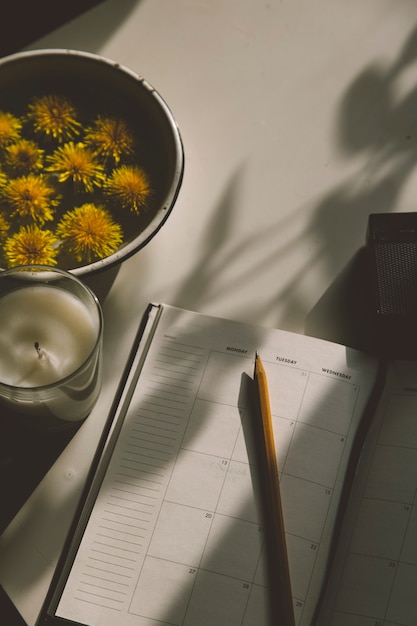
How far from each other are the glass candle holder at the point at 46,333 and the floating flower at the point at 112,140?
183 mm

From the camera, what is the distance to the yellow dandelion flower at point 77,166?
2.54 ft

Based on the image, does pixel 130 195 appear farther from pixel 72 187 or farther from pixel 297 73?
pixel 297 73

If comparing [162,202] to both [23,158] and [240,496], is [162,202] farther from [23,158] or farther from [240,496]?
[240,496]

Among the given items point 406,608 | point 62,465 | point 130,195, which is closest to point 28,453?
point 62,465

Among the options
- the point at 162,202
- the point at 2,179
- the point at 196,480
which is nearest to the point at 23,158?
the point at 2,179

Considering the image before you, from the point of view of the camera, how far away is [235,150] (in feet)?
2.82

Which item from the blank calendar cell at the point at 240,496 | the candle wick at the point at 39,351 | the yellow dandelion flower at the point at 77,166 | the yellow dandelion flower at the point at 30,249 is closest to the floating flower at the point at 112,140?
the yellow dandelion flower at the point at 77,166

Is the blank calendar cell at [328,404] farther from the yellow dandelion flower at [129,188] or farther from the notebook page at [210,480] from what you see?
the yellow dandelion flower at [129,188]

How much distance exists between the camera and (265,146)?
859mm

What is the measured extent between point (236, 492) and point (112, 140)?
1.33ft

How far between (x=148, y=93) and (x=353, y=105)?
26 centimetres

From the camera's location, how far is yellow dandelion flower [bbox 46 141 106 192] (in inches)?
30.5

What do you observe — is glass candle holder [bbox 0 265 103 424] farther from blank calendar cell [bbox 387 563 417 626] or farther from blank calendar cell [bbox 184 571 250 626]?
blank calendar cell [bbox 387 563 417 626]

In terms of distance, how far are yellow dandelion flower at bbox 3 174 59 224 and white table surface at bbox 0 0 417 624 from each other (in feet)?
0.36
